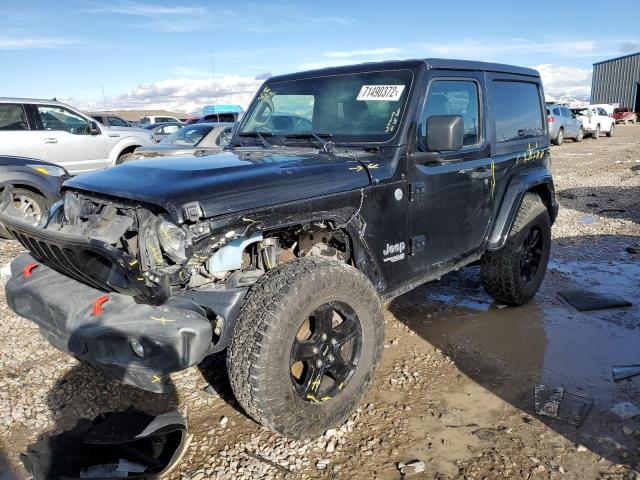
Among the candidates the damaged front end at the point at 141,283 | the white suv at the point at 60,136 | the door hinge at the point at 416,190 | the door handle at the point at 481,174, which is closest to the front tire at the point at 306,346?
the damaged front end at the point at 141,283

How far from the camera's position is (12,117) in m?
8.54

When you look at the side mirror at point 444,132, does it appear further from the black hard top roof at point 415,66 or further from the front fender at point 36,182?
the front fender at point 36,182

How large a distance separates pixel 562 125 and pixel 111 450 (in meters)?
22.7

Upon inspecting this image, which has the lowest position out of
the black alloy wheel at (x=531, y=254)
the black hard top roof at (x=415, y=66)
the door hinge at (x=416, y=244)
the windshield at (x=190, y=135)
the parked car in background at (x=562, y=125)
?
the parked car in background at (x=562, y=125)

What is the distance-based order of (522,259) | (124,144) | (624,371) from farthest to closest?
(124,144), (522,259), (624,371)

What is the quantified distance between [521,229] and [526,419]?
5.99 feet

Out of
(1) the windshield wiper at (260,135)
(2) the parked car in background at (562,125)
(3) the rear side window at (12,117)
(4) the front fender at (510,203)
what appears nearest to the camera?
(1) the windshield wiper at (260,135)

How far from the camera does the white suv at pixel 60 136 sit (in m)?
8.52

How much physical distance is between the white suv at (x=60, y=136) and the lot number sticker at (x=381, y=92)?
735 cm

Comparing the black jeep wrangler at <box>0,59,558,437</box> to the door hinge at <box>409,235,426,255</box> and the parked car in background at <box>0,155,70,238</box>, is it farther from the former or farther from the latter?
the parked car in background at <box>0,155,70,238</box>

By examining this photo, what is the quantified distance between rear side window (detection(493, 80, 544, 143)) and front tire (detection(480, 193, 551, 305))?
1.92 ft

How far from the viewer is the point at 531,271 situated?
477 centimetres

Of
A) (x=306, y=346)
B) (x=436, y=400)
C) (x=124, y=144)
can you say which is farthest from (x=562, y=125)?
(x=306, y=346)

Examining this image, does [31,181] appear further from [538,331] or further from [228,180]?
[538,331]
